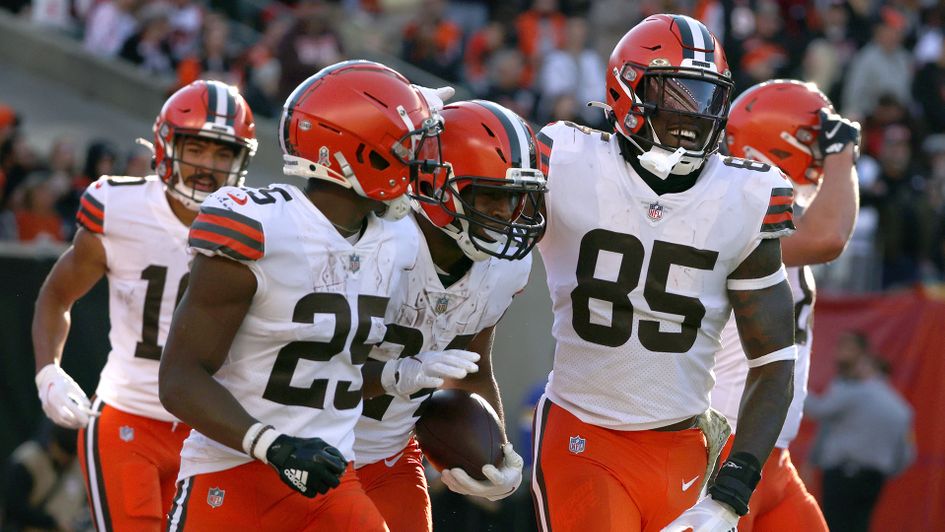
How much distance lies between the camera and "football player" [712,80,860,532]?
4910 millimetres

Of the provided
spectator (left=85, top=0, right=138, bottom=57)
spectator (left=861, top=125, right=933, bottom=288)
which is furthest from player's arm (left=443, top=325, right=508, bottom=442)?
spectator (left=85, top=0, right=138, bottom=57)

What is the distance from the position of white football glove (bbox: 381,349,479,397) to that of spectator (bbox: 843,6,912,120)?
30.5 feet

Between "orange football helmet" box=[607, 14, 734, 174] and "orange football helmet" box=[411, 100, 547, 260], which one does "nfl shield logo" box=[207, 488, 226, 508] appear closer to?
"orange football helmet" box=[411, 100, 547, 260]

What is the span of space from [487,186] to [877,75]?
9.60m

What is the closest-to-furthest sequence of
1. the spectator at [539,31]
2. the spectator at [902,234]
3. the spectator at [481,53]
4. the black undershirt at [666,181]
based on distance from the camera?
the black undershirt at [666,181] → the spectator at [902,234] → the spectator at [481,53] → the spectator at [539,31]

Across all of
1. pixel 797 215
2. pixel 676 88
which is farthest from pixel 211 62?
pixel 676 88

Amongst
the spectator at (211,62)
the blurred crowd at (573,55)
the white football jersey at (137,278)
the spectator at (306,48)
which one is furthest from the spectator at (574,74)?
the white football jersey at (137,278)

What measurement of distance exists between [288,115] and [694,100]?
46.8 inches

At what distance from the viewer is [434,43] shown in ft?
43.5

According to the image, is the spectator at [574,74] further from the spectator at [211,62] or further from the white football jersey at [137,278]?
the white football jersey at [137,278]

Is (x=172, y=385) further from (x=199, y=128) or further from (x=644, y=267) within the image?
(x=199, y=128)

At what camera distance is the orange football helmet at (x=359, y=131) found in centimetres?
386

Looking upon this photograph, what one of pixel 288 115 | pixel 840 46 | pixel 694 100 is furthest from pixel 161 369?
pixel 840 46

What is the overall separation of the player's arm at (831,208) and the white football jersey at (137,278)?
2191 millimetres
